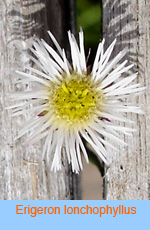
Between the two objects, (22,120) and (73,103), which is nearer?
(73,103)

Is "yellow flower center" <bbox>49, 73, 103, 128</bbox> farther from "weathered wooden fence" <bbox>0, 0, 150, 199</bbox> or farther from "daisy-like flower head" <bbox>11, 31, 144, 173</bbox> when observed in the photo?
"weathered wooden fence" <bbox>0, 0, 150, 199</bbox>

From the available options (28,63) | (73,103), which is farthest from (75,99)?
(28,63)

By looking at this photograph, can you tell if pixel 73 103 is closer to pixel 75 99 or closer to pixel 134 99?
pixel 75 99

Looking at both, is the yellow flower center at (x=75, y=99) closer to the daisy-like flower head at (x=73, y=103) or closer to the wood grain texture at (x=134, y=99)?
the daisy-like flower head at (x=73, y=103)

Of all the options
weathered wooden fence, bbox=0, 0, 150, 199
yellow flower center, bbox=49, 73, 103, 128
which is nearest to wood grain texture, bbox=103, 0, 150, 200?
weathered wooden fence, bbox=0, 0, 150, 199

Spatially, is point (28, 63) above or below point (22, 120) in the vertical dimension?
above

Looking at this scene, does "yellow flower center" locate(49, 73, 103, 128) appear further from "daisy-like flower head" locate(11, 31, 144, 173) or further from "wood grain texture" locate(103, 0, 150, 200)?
"wood grain texture" locate(103, 0, 150, 200)
